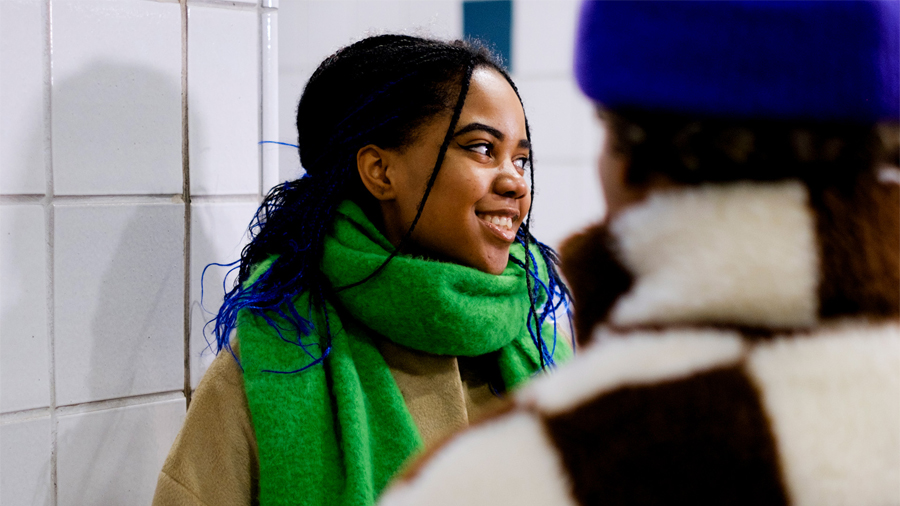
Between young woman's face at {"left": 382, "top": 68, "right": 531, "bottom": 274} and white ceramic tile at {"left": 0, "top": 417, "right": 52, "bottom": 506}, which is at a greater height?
young woman's face at {"left": 382, "top": 68, "right": 531, "bottom": 274}

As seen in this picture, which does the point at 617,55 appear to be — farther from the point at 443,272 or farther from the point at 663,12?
the point at 443,272

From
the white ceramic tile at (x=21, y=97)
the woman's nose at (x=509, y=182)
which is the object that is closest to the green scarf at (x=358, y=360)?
the woman's nose at (x=509, y=182)

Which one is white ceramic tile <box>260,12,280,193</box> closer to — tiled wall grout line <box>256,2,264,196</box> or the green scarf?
tiled wall grout line <box>256,2,264,196</box>

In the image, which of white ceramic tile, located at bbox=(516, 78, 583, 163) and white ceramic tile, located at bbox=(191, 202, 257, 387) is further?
white ceramic tile, located at bbox=(516, 78, 583, 163)

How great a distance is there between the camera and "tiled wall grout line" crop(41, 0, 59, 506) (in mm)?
1096

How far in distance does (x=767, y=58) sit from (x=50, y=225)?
1057 millimetres

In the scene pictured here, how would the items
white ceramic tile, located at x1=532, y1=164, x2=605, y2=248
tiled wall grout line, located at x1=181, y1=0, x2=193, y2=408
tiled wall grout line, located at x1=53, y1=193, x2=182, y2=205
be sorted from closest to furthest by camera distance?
tiled wall grout line, located at x1=53, y1=193, x2=182, y2=205, tiled wall grout line, located at x1=181, y1=0, x2=193, y2=408, white ceramic tile, located at x1=532, y1=164, x2=605, y2=248

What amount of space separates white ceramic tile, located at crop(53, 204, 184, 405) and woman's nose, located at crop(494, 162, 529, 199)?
0.54m

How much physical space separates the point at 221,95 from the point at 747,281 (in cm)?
110

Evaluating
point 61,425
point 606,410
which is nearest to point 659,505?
point 606,410

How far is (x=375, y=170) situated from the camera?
1208 millimetres

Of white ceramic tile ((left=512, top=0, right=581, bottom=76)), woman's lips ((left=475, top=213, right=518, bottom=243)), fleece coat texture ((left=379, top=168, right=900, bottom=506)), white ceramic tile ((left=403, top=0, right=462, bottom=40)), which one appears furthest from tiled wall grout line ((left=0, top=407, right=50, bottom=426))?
white ceramic tile ((left=512, top=0, right=581, bottom=76))

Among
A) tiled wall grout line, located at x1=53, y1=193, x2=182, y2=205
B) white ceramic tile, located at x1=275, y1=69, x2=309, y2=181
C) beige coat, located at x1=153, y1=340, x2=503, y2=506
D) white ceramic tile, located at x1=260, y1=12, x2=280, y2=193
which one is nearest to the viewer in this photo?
beige coat, located at x1=153, y1=340, x2=503, y2=506

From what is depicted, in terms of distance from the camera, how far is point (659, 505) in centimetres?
38
